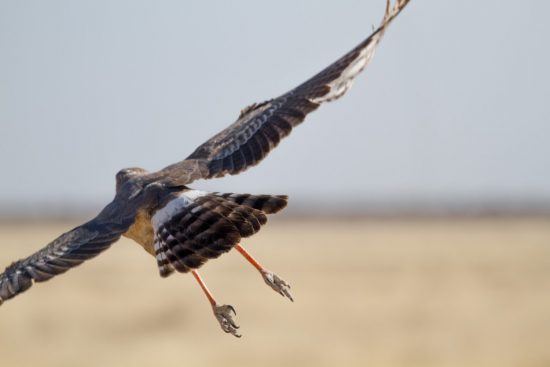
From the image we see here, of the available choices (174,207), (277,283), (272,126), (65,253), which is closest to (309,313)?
(272,126)

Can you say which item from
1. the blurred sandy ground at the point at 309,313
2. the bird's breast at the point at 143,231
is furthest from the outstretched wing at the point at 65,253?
the blurred sandy ground at the point at 309,313

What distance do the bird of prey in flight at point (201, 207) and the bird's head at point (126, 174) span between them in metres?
0.01

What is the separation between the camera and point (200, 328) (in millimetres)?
29938

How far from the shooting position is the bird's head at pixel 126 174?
11484 mm

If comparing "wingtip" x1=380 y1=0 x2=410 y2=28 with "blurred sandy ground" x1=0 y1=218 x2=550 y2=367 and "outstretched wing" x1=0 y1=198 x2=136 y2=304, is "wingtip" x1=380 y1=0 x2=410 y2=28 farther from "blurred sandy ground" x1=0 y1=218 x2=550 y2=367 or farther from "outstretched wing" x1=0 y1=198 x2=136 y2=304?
"blurred sandy ground" x1=0 y1=218 x2=550 y2=367

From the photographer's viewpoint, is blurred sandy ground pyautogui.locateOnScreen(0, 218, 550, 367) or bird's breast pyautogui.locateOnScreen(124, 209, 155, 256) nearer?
bird's breast pyautogui.locateOnScreen(124, 209, 155, 256)

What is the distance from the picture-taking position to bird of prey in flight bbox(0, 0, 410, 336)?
9.50 metres

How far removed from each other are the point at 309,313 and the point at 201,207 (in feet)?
72.5

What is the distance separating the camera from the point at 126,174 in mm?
11648

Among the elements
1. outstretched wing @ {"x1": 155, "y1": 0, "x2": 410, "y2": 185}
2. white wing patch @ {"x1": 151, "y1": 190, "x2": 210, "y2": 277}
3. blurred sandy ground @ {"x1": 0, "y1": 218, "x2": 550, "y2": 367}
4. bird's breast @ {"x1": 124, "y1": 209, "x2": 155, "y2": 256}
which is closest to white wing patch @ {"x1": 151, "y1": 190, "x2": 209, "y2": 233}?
white wing patch @ {"x1": 151, "y1": 190, "x2": 210, "y2": 277}

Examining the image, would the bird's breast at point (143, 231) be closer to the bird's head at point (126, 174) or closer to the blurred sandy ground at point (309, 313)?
the bird's head at point (126, 174)

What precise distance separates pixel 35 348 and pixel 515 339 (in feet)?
38.7

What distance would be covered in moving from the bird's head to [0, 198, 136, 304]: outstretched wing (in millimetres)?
1111

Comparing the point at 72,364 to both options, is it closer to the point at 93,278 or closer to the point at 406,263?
the point at 93,278
